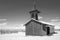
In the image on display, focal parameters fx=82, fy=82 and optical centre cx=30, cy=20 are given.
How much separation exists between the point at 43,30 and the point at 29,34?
4371 millimetres

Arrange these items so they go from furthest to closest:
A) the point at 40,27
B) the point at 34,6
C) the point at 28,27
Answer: the point at 34,6 → the point at 28,27 → the point at 40,27

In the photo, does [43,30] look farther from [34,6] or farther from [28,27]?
[34,6]

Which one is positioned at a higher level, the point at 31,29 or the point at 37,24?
the point at 37,24

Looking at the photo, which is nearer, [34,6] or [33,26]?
[33,26]

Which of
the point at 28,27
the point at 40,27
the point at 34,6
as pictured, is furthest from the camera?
the point at 34,6

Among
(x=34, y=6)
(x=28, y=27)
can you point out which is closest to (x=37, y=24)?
(x=28, y=27)

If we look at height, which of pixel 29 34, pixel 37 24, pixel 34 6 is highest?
pixel 34 6

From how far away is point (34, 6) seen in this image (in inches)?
1115

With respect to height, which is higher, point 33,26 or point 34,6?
point 34,6

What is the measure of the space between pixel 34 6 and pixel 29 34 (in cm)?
984

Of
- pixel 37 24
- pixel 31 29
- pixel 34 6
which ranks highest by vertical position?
pixel 34 6

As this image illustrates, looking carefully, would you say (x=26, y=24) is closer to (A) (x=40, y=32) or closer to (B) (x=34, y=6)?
(A) (x=40, y=32)

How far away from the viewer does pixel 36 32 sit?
23.8 meters

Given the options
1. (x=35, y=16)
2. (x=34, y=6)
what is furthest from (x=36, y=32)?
(x=34, y=6)
